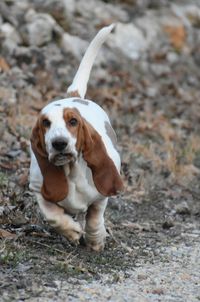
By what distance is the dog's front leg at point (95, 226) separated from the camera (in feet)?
20.7

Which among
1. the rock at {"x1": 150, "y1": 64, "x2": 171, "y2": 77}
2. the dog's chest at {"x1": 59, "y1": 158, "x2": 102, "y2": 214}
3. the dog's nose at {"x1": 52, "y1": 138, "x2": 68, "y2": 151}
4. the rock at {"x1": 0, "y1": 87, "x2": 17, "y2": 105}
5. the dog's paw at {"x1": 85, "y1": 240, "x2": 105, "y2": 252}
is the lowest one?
the rock at {"x1": 150, "y1": 64, "x2": 171, "y2": 77}

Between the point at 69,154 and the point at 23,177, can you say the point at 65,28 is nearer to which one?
the point at 23,177

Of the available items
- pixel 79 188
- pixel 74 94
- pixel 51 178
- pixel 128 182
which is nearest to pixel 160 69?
pixel 128 182

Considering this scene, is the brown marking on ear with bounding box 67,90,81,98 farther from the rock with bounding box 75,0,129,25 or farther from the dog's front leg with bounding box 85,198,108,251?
the rock with bounding box 75,0,129,25

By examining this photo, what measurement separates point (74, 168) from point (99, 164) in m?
0.17

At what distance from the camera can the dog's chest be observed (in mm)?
5969

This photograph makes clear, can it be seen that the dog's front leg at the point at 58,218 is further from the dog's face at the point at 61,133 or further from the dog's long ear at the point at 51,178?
the dog's face at the point at 61,133

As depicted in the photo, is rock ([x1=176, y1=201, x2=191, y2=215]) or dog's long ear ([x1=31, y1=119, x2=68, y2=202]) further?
rock ([x1=176, y1=201, x2=191, y2=215])

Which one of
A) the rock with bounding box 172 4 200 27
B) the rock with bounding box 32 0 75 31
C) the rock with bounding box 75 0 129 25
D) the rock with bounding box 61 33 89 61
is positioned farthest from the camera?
the rock with bounding box 172 4 200 27

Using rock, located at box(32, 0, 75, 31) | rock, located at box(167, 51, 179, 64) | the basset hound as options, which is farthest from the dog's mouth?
rock, located at box(167, 51, 179, 64)

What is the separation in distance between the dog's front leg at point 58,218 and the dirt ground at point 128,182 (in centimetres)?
15

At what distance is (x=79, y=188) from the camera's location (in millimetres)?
6020

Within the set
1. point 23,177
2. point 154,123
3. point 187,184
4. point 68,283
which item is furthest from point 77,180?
point 154,123

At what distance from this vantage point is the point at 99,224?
6.33m
